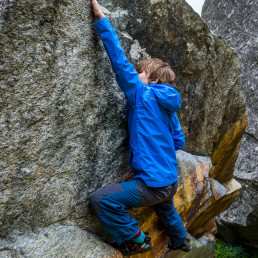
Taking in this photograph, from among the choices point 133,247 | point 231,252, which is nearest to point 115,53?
point 133,247

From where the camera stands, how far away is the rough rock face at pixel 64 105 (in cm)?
191

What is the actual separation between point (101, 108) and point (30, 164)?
711 mm

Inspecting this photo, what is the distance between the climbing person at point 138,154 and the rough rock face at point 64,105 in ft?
0.62

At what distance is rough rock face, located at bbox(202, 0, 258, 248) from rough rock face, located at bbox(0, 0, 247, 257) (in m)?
3.22

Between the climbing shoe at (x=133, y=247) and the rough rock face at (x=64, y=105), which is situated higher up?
the rough rock face at (x=64, y=105)

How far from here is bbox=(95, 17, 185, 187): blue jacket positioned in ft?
7.29

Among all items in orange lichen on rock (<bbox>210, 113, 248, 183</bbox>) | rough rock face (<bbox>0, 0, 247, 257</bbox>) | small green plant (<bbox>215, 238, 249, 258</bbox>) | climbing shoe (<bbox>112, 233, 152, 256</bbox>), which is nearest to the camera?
rough rock face (<bbox>0, 0, 247, 257</bbox>)

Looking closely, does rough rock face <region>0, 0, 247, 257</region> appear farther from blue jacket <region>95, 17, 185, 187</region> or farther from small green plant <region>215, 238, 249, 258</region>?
small green plant <region>215, 238, 249, 258</region>

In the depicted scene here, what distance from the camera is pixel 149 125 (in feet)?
7.50

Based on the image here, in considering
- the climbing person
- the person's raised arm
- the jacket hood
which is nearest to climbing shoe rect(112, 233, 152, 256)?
the climbing person

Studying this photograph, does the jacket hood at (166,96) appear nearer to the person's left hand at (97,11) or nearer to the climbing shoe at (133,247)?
the person's left hand at (97,11)

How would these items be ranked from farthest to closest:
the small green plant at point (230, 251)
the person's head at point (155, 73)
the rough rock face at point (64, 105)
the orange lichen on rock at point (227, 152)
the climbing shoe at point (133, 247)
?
1. the small green plant at point (230, 251)
2. the orange lichen on rock at point (227, 152)
3. the person's head at point (155, 73)
4. the climbing shoe at point (133, 247)
5. the rough rock face at point (64, 105)

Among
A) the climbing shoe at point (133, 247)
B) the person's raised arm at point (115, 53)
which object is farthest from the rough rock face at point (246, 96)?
the person's raised arm at point (115, 53)

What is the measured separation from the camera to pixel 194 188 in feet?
10.4
